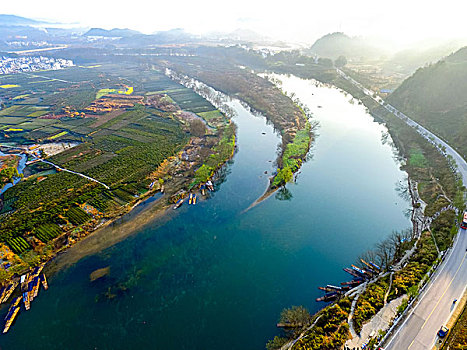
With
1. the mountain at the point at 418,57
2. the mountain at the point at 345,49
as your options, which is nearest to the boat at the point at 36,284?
the mountain at the point at 418,57

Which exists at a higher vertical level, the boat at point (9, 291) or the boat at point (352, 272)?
the boat at point (352, 272)

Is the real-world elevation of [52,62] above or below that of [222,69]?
below

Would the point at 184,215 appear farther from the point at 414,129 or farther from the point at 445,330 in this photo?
the point at 414,129

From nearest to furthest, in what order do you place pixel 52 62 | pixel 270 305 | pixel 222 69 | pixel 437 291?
pixel 437 291 → pixel 270 305 → pixel 222 69 → pixel 52 62

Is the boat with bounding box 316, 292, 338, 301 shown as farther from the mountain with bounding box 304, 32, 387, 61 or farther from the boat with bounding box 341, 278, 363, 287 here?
the mountain with bounding box 304, 32, 387, 61

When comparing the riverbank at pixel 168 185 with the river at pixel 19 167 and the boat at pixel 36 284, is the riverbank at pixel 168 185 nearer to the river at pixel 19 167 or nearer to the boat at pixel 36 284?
the boat at pixel 36 284

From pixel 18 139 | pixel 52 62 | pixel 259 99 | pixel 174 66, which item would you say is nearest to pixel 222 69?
pixel 174 66

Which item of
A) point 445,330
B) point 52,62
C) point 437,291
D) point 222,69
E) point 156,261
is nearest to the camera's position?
point 445,330
